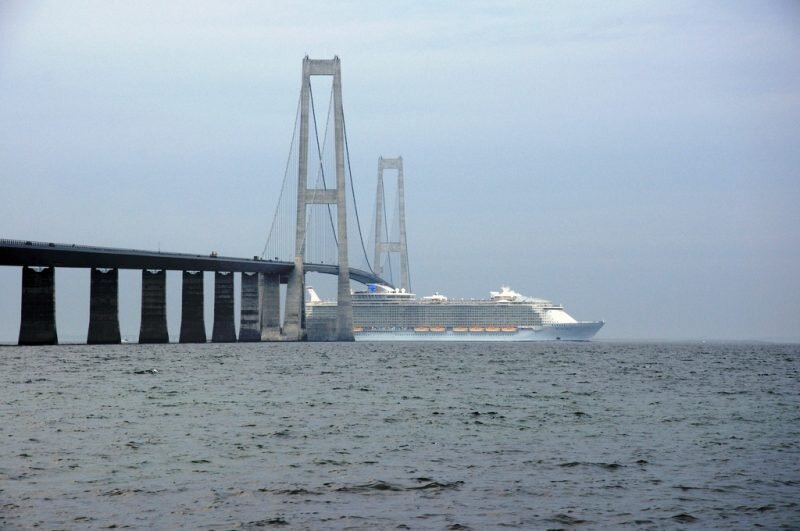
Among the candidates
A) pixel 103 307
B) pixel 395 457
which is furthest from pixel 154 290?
pixel 395 457

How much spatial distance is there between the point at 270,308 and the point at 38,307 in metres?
28.8

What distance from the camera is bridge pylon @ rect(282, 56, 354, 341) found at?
9019cm

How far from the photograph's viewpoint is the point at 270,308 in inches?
3718

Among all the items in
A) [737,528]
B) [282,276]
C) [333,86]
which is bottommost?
[737,528]

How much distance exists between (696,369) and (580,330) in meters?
74.4

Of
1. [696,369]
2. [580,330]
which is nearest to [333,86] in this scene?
[580,330]

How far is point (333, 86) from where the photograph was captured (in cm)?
9269

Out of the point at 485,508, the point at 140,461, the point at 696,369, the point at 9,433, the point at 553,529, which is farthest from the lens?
the point at 696,369

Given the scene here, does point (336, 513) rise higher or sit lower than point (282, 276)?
lower

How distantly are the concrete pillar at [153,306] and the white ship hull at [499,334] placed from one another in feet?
129

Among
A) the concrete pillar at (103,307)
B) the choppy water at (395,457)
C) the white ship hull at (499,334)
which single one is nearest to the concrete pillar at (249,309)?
the concrete pillar at (103,307)

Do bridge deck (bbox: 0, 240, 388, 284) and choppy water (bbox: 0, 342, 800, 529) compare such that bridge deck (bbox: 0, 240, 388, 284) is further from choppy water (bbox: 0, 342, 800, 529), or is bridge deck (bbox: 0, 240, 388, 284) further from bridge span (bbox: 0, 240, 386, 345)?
choppy water (bbox: 0, 342, 800, 529)

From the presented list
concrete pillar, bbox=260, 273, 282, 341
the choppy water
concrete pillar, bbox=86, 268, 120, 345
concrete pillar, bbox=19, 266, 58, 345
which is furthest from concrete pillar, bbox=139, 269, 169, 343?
the choppy water

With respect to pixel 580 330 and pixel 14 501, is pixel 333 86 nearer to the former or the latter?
pixel 580 330
